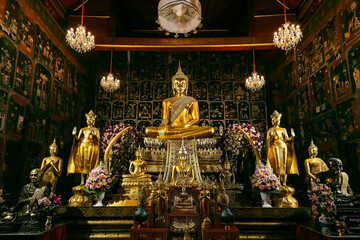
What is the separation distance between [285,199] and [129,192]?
9.21 feet

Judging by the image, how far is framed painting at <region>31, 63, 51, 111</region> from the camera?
5.35 metres

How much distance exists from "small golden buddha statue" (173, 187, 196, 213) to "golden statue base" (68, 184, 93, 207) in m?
1.86

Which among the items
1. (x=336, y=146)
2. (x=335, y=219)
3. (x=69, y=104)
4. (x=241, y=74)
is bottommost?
(x=335, y=219)

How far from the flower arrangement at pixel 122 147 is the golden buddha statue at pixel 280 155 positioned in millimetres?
3288

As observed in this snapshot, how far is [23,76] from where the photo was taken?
4.93 metres

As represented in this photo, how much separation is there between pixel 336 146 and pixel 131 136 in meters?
4.51

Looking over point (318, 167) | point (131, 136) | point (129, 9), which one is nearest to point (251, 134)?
point (318, 167)

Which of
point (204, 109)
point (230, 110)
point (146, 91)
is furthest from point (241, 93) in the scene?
point (146, 91)

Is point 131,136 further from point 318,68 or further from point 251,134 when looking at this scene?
point 318,68

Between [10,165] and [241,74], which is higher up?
[241,74]

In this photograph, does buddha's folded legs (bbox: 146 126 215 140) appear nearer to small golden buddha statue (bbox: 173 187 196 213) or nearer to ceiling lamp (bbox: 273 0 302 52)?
ceiling lamp (bbox: 273 0 302 52)

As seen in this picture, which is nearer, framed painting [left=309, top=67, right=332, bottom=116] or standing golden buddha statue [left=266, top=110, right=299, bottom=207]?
standing golden buddha statue [left=266, top=110, right=299, bottom=207]

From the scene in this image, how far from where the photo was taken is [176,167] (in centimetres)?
500

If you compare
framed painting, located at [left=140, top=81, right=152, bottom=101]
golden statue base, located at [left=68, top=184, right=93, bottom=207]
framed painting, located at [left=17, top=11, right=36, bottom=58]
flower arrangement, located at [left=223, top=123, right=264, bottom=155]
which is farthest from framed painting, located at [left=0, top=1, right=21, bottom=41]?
flower arrangement, located at [left=223, top=123, right=264, bottom=155]
